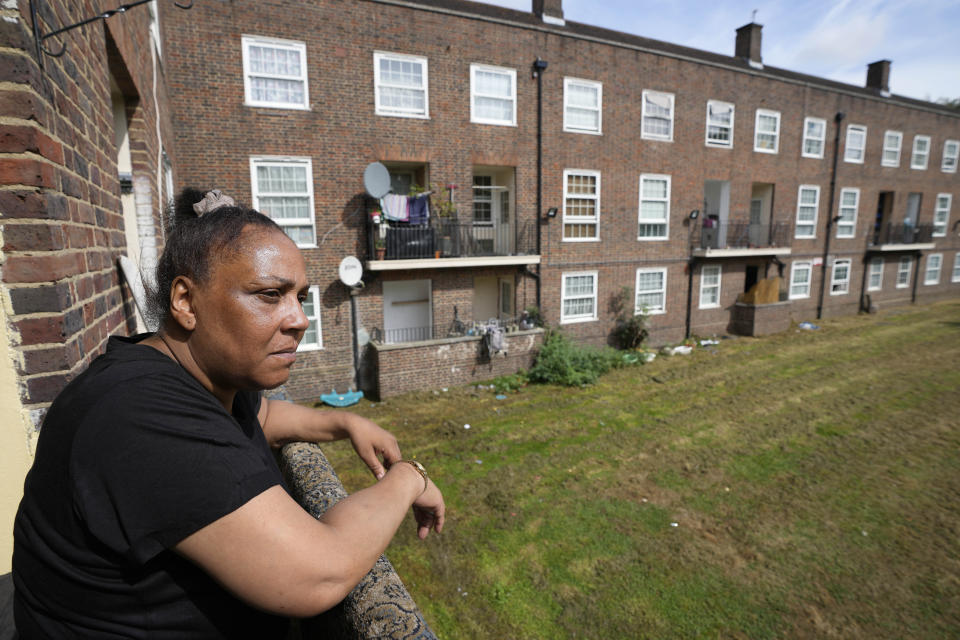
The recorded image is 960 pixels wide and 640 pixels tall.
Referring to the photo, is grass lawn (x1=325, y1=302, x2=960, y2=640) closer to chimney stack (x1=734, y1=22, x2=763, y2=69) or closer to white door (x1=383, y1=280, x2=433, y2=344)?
white door (x1=383, y1=280, x2=433, y2=344)

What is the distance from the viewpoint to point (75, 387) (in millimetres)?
957

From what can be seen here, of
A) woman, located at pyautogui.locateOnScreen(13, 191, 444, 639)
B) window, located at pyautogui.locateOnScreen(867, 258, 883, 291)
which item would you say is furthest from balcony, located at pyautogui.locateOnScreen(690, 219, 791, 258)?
woman, located at pyautogui.locateOnScreen(13, 191, 444, 639)

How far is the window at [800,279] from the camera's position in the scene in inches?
706

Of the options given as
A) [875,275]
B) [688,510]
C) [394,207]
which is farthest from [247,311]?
[875,275]

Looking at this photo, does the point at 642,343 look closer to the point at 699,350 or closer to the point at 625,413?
the point at 699,350

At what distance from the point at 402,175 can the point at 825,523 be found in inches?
435

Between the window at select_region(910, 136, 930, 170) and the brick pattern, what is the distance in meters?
29.1

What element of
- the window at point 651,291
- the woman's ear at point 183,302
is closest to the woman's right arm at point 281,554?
the woman's ear at point 183,302

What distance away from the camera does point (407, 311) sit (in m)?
11.9

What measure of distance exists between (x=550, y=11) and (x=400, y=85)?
226 inches

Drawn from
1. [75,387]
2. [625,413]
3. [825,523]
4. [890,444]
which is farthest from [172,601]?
[890,444]

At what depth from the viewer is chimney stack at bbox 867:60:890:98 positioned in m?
20.4

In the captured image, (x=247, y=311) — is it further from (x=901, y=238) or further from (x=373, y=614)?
(x=901, y=238)

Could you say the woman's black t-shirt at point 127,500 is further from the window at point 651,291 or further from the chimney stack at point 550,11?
the chimney stack at point 550,11
